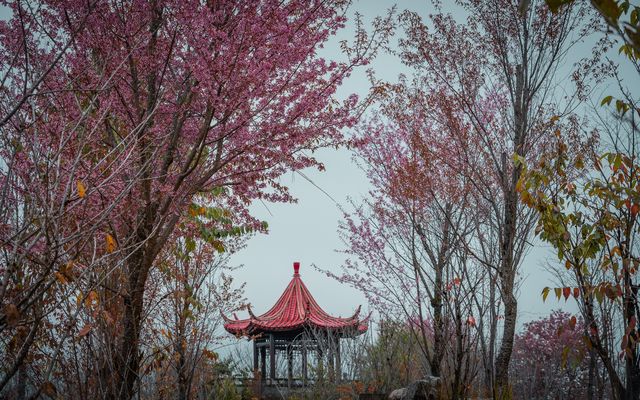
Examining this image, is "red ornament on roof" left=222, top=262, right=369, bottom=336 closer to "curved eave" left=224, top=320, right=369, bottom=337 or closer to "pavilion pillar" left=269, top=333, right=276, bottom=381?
"curved eave" left=224, top=320, right=369, bottom=337

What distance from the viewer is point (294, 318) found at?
1450cm

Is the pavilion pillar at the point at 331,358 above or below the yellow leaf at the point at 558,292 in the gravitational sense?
below

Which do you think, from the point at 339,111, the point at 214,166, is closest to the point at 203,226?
the point at 214,166

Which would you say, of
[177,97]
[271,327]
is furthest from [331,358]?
[177,97]

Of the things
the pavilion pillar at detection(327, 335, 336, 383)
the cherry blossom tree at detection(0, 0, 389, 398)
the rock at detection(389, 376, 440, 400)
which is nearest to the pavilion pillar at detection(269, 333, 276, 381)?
the pavilion pillar at detection(327, 335, 336, 383)

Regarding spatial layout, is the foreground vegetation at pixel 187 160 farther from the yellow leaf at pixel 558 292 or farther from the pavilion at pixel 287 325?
the pavilion at pixel 287 325

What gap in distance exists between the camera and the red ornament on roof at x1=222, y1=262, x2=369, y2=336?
13.7 m

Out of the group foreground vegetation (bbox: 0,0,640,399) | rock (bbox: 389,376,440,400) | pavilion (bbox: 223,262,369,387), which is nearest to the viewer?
foreground vegetation (bbox: 0,0,640,399)

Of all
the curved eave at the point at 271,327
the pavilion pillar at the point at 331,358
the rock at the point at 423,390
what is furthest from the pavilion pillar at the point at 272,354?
the rock at the point at 423,390

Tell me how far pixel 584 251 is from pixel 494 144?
272cm

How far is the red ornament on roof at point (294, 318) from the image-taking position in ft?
44.9

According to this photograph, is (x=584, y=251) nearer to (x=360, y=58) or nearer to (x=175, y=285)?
(x=360, y=58)

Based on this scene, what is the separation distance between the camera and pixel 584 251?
12.4ft

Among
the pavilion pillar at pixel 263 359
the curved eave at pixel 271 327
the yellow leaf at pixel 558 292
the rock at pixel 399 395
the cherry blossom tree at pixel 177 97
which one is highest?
the cherry blossom tree at pixel 177 97
